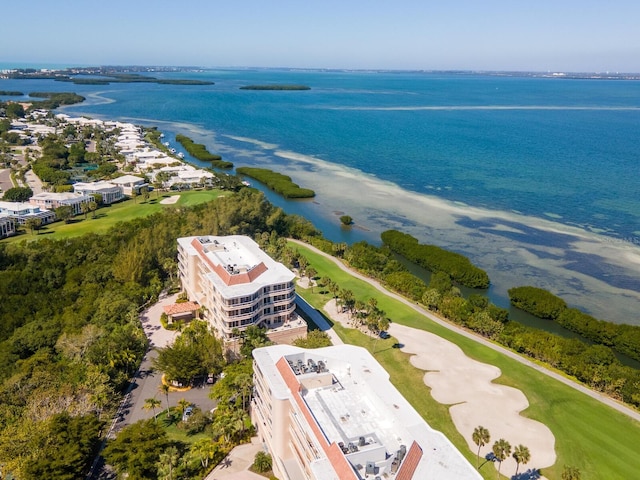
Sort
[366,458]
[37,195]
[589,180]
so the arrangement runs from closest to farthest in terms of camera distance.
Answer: [366,458] < [37,195] < [589,180]

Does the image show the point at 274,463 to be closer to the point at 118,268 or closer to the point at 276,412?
the point at 276,412

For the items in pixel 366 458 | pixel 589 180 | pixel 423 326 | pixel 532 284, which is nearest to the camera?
pixel 366 458

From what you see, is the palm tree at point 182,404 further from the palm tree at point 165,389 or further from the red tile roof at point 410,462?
the red tile roof at point 410,462

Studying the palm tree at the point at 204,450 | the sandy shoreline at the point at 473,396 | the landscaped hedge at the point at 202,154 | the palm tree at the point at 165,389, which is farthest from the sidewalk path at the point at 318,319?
the landscaped hedge at the point at 202,154

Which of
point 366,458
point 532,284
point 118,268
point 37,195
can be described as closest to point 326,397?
point 366,458

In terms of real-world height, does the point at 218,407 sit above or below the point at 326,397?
below

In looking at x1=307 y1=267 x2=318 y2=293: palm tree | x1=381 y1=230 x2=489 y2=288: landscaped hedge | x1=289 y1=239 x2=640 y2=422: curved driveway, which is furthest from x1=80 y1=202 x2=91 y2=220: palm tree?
x1=381 y1=230 x2=489 y2=288: landscaped hedge

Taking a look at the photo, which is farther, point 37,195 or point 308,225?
point 37,195

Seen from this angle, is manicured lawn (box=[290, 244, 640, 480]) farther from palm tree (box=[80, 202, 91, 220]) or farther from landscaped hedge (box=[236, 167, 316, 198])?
palm tree (box=[80, 202, 91, 220])
